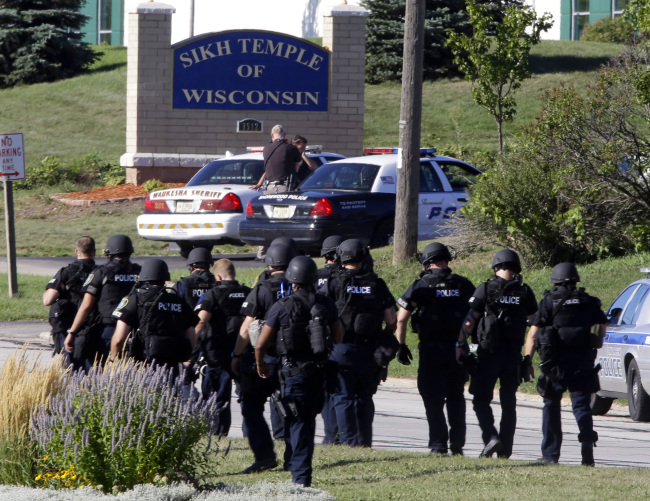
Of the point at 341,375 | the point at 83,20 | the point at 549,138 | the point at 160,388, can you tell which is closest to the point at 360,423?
the point at 341,375

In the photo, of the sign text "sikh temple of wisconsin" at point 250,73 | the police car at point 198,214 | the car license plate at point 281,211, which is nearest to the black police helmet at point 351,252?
the car license plate at point 281,211

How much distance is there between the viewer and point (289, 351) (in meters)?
6.43

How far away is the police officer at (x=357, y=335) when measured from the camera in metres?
8.04

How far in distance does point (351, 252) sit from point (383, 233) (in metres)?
8.00

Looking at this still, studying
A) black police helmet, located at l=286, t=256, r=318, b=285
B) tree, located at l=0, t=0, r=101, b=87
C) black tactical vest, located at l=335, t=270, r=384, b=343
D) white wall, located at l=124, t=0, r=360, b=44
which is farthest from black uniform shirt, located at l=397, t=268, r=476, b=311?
white wall, located at l=124, t=0, r=360, b=44

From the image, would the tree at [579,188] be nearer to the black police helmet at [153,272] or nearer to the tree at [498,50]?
the tree at [498,50]

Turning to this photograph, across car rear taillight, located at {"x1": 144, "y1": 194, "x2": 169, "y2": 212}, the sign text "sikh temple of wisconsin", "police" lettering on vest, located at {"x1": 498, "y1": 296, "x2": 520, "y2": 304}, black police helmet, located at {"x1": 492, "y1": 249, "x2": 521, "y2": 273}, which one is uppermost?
the sign text "sikh temple of wisconsin"

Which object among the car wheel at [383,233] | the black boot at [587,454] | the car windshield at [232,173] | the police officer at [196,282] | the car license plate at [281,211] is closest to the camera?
the black boot at [587,454]

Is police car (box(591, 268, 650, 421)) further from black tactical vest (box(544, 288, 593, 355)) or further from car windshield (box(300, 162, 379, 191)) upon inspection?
car windshield (box(300, 162, 379, 191))

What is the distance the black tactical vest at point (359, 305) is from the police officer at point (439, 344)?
242mm

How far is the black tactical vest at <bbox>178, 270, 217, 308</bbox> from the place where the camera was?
8.84 m

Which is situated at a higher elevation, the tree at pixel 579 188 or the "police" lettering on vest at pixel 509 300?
the tree at pixel 579 188

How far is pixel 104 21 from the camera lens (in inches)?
2266

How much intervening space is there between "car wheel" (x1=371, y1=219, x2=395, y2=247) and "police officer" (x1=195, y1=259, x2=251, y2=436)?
286 inches
